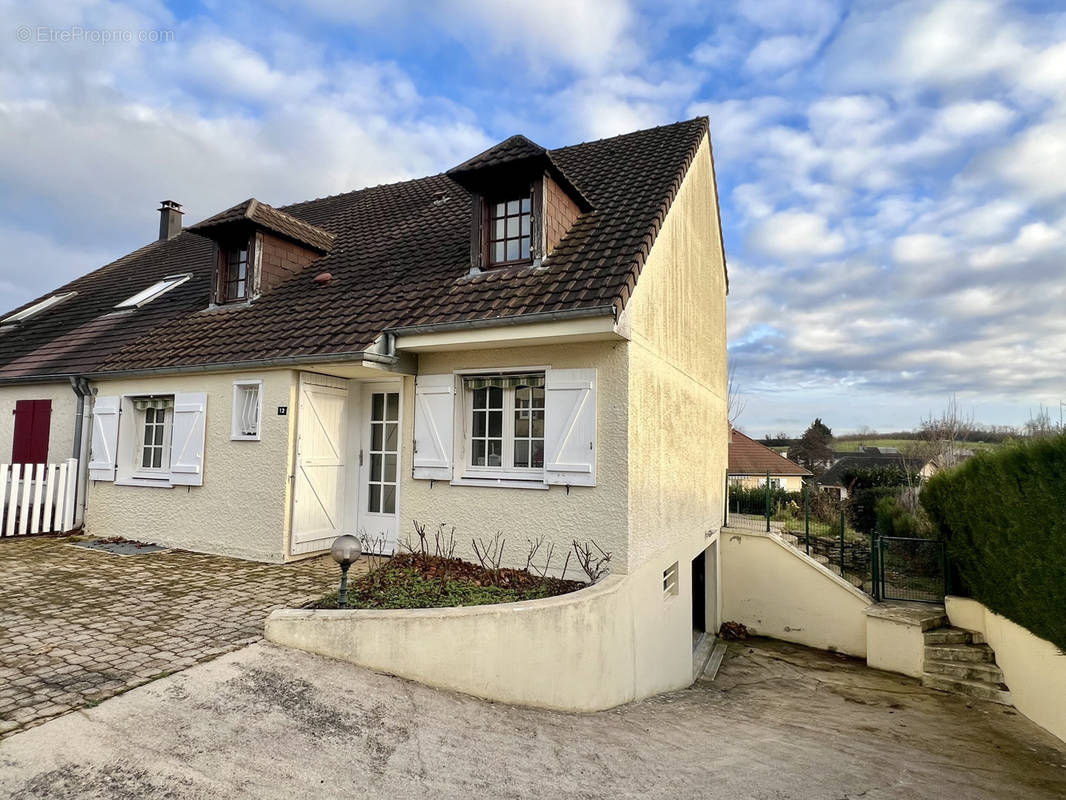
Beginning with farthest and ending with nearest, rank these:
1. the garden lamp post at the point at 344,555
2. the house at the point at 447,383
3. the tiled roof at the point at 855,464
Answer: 1. the tiled roof at the point at 855,464
2. the house at the point at 447,383
3. the garden lamp post at the point at 344,555

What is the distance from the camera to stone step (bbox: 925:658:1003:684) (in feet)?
27.2

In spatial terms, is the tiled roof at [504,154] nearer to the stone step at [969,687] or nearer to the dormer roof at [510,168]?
the dormer roof at [510,168]

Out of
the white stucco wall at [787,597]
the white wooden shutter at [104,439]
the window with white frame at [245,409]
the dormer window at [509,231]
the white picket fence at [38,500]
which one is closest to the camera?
the dormer window at [509,231]

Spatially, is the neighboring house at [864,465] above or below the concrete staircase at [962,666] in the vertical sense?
above

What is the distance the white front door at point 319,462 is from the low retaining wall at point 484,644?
109 inches

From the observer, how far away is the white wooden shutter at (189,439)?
7.91 m

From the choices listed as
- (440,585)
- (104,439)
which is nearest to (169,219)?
(104,439)

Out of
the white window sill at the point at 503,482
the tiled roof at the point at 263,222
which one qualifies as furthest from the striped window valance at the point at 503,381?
the tiled roof at the point at 263,222

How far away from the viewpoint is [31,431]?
10070mm

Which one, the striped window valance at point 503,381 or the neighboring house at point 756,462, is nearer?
the striped window valance at point 503,381

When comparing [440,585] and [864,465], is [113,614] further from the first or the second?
[864,465]

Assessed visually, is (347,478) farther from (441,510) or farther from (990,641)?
(990,641)

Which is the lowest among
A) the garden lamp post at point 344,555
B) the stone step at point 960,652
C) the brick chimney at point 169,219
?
the stone step at point 960,652

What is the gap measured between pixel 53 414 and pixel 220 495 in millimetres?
4637
